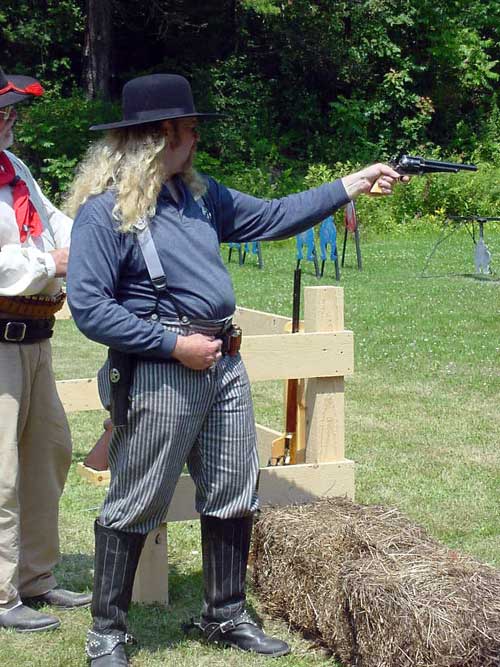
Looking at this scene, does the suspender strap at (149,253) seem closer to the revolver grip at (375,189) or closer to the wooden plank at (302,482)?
the revolver grip at (375,189)

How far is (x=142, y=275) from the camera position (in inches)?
148

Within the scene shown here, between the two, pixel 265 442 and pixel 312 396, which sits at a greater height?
pixel 312 396

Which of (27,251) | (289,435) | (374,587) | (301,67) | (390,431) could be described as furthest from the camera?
(301,67)

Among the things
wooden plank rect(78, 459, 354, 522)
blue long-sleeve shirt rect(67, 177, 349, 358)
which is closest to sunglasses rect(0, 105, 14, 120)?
blue long-sleeve shirt rect(67, 177, 349, 358)

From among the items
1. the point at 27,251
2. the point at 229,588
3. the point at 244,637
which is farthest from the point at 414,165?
the point at 244,637

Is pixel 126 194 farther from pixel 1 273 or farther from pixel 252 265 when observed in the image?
pixel 252 265

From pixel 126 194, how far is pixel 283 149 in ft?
88.6

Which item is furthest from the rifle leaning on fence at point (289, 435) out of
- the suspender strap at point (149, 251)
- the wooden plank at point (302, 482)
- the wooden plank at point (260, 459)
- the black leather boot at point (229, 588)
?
the suspender strap at point (149, 251)

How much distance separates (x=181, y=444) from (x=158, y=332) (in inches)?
17.1

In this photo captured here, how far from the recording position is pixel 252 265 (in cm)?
1880

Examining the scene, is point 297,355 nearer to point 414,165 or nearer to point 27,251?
point 414,165

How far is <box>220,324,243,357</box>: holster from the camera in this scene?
12.8 feet

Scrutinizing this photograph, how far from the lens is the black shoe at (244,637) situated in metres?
4.05

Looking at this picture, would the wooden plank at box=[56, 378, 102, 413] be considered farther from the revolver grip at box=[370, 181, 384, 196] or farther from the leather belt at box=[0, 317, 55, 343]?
the revolver grip at box=[370, 181, 384, 196]
